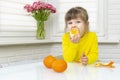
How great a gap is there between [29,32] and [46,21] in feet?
0.91

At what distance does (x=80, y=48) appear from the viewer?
4.95 feet

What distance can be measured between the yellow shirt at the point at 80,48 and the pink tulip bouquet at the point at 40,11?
45cm

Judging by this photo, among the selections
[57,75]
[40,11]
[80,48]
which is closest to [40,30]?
[40,11]

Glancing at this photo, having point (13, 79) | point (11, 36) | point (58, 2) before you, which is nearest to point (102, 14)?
point (58, 2)

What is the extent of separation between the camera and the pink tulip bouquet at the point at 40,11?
1.84 metres

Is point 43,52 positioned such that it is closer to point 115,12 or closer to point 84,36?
point 84,36

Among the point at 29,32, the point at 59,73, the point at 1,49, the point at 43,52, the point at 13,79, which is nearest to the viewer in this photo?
the point at 13,79

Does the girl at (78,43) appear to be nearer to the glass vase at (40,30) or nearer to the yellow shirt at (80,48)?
the yellow shirt at (80,48)

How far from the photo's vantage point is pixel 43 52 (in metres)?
2.07

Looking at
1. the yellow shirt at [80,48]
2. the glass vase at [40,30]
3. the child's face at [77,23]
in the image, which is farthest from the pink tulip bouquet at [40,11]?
the child's face at [77,23]

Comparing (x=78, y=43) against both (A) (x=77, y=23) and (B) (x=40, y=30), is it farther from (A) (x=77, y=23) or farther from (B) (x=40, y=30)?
(B) (x=40, y=30)

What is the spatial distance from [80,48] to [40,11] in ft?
1.93

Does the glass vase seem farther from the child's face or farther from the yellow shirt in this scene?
the child's face

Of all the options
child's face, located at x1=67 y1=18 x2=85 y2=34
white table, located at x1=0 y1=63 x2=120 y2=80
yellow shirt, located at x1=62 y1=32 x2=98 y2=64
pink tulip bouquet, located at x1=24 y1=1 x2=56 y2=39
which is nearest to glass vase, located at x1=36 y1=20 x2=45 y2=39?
pink tulip bouquet, located at x1=24 y1=1 x2=56 y2=39
